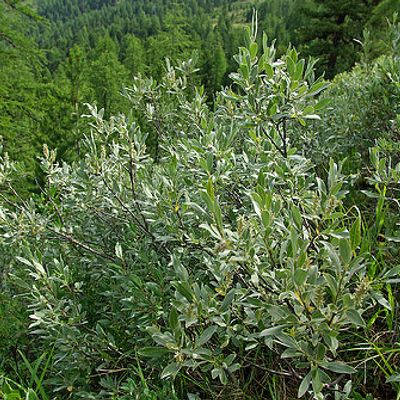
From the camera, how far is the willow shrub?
128 centimetres

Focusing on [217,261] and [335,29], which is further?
[335,29]

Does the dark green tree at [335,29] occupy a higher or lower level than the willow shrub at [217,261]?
lower

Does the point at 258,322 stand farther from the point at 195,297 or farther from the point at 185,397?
the point at 185,397

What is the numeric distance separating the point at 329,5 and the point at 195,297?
21764 mm

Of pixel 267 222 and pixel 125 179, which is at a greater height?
pixel 267 222

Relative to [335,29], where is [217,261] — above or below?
above

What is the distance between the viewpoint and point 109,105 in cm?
2734

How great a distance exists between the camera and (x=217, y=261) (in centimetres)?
151

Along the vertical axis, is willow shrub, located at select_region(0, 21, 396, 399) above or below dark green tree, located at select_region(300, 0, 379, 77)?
above

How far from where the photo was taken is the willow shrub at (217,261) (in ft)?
4.21

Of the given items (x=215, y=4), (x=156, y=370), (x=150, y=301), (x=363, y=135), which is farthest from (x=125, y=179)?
(x=215, y=4)

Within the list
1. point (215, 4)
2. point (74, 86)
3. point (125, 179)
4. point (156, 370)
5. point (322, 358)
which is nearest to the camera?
point (322, 358)

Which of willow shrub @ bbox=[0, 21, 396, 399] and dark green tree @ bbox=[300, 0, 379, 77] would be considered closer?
willow shrub @ bbox=[0, 21, 396, 399]

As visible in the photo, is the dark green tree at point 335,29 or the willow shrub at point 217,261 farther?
the dark green tree at point 335,29
